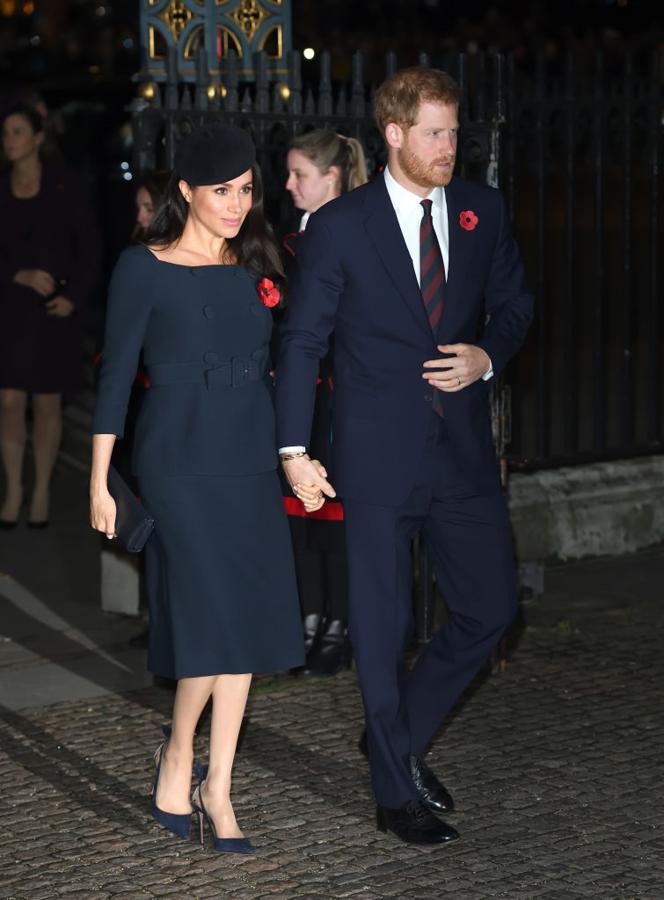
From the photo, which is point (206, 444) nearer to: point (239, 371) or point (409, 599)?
point (239, 371)

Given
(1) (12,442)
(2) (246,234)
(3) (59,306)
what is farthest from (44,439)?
(2) (246,234)

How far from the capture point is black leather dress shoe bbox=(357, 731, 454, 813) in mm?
5359

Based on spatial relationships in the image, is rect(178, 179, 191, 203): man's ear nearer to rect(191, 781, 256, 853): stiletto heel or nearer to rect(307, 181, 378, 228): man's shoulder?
rect(307, 181, 378, 228): man's shoulder

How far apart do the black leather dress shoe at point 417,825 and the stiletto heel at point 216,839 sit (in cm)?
38

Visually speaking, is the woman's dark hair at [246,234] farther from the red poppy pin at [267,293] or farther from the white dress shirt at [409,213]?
the white dress shirt at [409,213]

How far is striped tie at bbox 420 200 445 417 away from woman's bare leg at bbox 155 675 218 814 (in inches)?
38.6

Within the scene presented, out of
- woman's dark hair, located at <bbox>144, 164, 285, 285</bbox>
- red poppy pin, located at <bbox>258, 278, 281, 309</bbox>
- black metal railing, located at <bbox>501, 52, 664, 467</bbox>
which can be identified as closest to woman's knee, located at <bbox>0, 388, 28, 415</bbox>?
black metal railing, located at <bbox>501, 52, 664, 467</bbox>

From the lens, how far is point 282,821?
5.33 meters

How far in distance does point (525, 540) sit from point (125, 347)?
3648mm

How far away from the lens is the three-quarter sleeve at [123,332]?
16.2 feet

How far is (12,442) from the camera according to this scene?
9.34 m

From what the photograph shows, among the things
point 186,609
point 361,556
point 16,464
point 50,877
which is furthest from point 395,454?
point 16,464

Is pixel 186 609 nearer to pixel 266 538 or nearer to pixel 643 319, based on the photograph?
pixel 266 538

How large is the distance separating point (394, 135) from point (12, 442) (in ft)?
15.2
